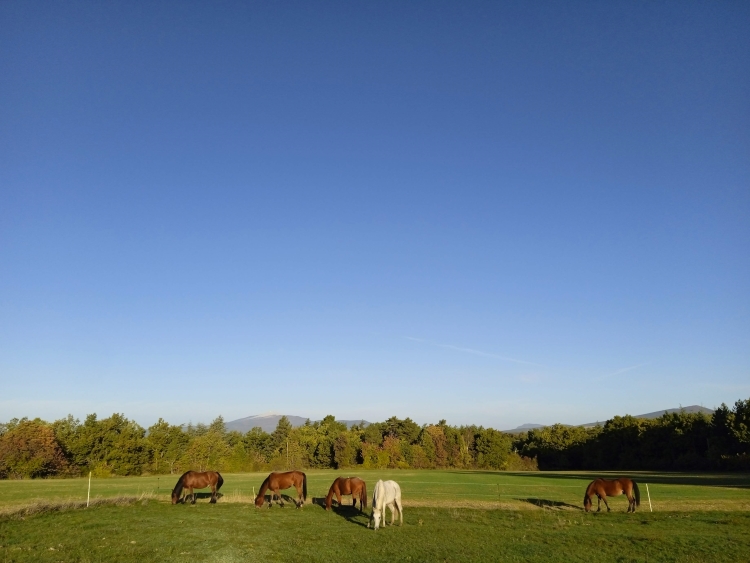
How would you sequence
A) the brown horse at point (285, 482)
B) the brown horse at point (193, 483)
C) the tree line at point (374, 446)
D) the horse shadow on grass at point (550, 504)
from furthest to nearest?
1. the tree line at point (374, 446)
2. the horse shadow on grass at point (550, 504)
3. the brown horse at point (193, 483)
4. the brown horse at point (285, 482)

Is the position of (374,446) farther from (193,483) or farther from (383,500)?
(383,500)

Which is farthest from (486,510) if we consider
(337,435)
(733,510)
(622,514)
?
(337,435)

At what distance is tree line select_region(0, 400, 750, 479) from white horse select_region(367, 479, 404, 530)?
59942 mm

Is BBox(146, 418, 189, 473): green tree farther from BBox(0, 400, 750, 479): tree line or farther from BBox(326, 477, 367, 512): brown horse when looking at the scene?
BBox(326, 477, 367, 512): brown horse

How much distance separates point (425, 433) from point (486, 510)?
7303 cm

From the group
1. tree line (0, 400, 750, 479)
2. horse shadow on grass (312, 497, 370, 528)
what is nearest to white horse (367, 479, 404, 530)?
horse shadow on grass (312, 497, 370, 528)

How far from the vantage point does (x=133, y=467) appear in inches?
2798

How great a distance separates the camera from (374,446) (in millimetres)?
90062

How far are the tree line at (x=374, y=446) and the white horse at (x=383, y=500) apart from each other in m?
59.9

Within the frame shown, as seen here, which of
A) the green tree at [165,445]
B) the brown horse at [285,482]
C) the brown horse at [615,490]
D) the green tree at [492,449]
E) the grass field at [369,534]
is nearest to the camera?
the grass field at [369,534]

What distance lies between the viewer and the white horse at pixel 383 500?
58.6 ft

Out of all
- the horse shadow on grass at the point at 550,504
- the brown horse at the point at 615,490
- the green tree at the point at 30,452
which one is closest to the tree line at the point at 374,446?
the green tree at the point at 30,452

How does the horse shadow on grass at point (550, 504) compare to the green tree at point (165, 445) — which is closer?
the horse shadow on grass at point (550, 504)

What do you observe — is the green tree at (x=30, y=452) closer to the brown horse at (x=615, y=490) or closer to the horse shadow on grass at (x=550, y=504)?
the horse shadow on grass at (x=550, y=504)
